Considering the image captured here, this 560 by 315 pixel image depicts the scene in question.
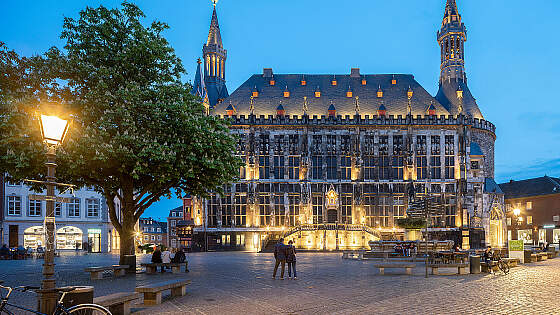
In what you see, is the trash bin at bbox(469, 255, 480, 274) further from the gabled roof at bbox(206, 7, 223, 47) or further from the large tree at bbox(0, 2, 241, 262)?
the gabled roof at bbox(206, 7, 223, 47)

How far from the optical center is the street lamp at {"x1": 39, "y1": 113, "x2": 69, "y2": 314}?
8805 millimetres

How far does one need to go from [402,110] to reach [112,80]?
46.2m

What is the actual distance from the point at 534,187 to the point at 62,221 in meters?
70.0

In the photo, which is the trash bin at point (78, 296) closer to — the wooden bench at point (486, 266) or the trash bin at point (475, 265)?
the trash bin at point (475, 265)

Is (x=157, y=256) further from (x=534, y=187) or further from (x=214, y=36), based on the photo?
(x=534, y=187)

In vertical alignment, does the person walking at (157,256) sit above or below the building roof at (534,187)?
below

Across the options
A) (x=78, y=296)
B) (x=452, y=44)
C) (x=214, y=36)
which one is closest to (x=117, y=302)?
(x=78, y=296)

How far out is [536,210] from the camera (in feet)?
252

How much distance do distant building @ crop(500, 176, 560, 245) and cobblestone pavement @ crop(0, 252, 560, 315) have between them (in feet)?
181

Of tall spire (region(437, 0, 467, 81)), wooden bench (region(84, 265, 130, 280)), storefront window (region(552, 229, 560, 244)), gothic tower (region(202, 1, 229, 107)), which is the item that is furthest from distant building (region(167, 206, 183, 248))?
wooden bench (region(84, 265, 130, 280))

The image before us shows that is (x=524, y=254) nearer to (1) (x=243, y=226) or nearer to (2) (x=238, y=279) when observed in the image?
(2) (x=238, y=279)

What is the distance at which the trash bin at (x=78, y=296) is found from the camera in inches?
374

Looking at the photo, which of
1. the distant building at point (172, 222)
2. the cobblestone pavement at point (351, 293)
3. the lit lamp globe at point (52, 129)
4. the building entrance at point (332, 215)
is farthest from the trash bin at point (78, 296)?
the distant building at point (172, 222)

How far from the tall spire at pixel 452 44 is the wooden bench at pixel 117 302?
211 feet
